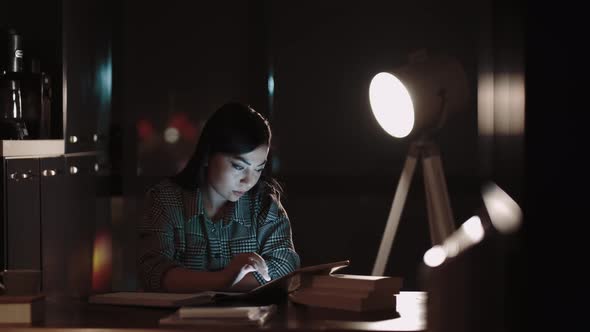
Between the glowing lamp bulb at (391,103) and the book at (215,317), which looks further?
the glowing lamp bulb at (391,103)

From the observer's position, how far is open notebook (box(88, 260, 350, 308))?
6.36 feet

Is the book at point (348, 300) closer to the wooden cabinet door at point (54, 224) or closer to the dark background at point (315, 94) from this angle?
the wooden cabinet door at point (54, 224)

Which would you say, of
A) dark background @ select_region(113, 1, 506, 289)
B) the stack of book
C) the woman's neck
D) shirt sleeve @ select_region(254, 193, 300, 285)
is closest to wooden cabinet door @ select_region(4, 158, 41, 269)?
the woman's neck

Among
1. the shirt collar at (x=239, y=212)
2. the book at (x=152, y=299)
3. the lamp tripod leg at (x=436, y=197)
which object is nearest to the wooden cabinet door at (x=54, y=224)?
the shirt collar at (x=239, y=212)

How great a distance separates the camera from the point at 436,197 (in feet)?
11.5

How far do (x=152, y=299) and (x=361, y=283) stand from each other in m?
0.45

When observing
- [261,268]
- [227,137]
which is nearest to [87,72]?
[227,137]

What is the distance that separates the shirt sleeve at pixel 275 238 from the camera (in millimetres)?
2861

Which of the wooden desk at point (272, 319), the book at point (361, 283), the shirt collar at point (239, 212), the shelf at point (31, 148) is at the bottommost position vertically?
the wooden desk at point (272, 319)

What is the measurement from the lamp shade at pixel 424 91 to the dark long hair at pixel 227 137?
2.37 feet

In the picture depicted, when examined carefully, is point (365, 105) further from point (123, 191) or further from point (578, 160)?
point (578, 160)

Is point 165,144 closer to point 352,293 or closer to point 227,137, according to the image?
point 227,137

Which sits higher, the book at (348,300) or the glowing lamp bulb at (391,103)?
the glowing lamp bulb at (391,103)

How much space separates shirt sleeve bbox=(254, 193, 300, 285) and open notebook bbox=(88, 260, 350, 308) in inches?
30.8
